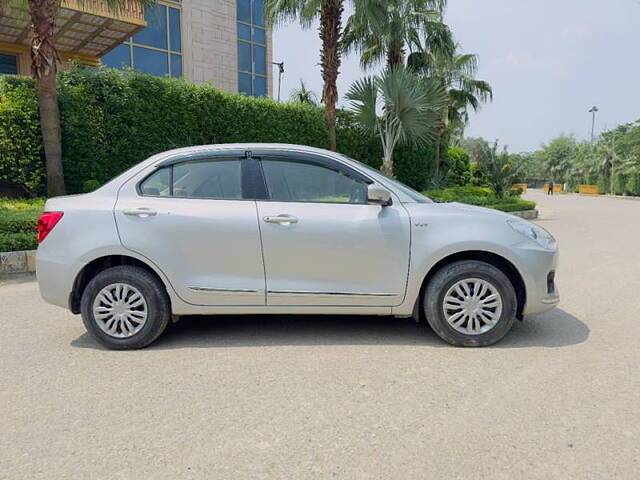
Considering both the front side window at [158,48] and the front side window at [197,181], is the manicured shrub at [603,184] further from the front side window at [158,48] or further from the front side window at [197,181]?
the front side window at [197,181]

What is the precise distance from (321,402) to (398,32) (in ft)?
57.4

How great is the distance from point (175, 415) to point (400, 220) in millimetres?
2187

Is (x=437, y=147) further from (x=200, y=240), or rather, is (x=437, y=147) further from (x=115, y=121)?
(x=200, y=240)

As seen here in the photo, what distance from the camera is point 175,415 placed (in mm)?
2715

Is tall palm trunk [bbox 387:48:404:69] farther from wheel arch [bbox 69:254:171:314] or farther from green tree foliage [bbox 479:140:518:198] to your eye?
wheel arch [bbox 69:254:171:314]

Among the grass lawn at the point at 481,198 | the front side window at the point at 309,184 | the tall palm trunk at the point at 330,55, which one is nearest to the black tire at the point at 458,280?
the front side window at the point at 309,184

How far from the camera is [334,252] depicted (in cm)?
371

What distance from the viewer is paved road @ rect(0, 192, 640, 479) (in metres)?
2.27

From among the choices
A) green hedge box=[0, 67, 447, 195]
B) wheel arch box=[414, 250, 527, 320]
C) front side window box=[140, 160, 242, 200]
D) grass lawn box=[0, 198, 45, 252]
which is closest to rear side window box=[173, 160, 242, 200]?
front side window box=[140, 160, 242, 200]

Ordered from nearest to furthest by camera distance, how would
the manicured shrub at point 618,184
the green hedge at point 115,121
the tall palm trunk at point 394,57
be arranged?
the green hedge at point 115,121 < the tall palm trunk at point 394,57 < the manicured shrub at point 618,184

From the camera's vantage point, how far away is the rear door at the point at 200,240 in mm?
3713

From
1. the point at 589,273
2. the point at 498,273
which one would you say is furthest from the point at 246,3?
the point at 498,273

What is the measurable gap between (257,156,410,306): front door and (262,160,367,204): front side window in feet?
0.17

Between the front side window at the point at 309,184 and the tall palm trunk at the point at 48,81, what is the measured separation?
25.8 ft
